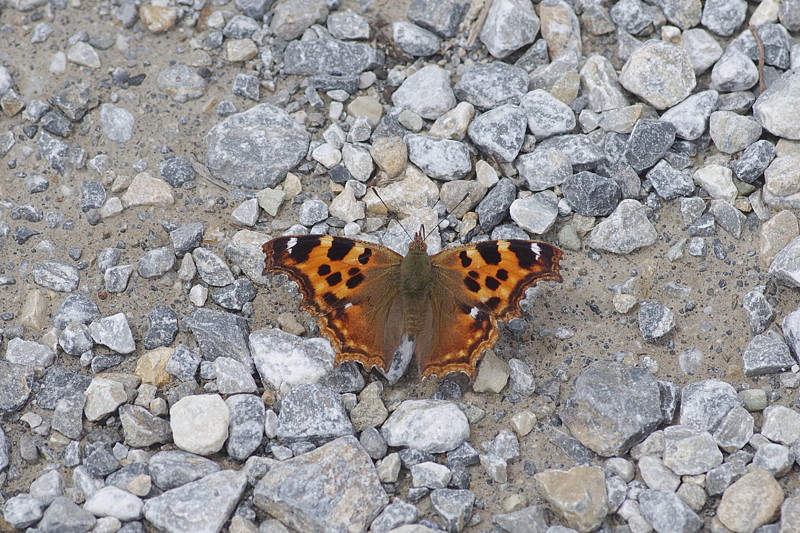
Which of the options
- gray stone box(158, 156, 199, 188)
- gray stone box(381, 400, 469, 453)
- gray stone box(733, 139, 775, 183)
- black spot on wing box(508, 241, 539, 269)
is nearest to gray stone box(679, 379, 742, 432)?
black spot on wing box(508, 241, 539, 269)

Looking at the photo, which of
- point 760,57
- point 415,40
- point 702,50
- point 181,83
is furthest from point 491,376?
point 181,83

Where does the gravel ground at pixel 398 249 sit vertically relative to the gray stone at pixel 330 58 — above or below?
below

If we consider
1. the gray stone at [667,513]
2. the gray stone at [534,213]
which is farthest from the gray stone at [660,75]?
the gray stone at [667,513]

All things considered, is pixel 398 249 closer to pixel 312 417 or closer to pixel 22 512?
pixel 312 417

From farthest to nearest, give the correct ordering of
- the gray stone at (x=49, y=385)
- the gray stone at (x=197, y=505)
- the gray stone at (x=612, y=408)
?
the gray stone at (x=49, y=385), the gray stone at (x=612, y=408), the gray stone at (x=197, y=505)

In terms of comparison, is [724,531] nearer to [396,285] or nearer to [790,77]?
[396,285]

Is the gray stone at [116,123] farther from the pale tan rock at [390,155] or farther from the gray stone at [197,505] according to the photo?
the gray stone at [197,505]

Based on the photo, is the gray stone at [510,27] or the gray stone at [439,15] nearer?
the gray stone at [510,27]
